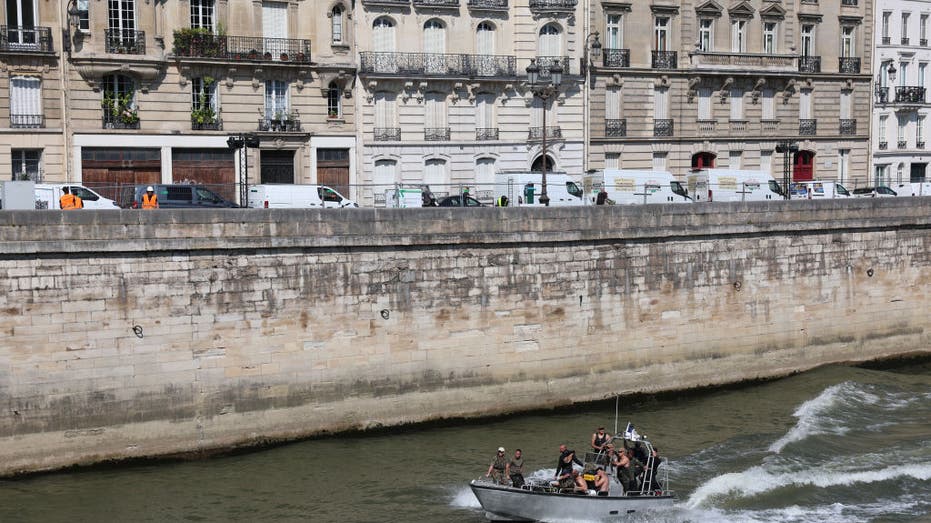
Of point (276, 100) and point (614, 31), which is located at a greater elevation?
point (614, 31)

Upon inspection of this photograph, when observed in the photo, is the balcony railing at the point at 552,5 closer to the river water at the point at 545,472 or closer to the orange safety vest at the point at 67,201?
the river water at the point at 545,472

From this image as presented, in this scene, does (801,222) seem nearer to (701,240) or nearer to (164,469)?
(701,240)

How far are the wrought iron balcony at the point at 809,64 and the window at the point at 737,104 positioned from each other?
344 centimetres

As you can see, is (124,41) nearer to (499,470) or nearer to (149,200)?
(149,200)

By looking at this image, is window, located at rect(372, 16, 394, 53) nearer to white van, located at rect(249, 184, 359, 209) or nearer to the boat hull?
white van, located at rect(249, 184, 359, 209)

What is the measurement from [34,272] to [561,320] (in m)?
12.7

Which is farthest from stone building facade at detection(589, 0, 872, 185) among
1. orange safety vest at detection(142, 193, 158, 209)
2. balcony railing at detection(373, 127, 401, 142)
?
orange safety vest at detection(142, 193, 158, 209)

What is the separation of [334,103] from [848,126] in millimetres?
25157

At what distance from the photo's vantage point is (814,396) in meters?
32.7

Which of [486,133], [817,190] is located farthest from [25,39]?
[817,190]

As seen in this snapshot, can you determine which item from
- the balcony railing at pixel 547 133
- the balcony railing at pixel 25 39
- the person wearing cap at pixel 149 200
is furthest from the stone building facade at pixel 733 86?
the person wearing cap at pixel 149 200

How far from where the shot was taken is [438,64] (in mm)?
45750

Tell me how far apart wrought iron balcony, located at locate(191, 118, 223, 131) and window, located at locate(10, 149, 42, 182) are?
5.08 m

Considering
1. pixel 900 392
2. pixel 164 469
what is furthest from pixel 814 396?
pixel 164 469
